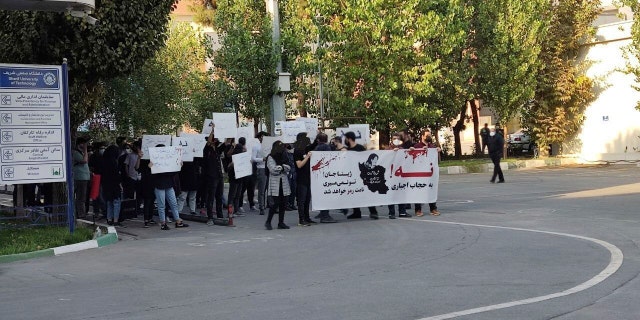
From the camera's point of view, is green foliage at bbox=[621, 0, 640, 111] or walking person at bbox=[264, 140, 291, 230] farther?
green foliage at bbox=[621, 0, 640, 111]

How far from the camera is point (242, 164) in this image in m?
19.2

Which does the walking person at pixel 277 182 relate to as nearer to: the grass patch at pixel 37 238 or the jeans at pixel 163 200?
the jeans at pixel 163 200

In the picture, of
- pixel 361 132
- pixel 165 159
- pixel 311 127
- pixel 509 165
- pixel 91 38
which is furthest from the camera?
pixel 509 165

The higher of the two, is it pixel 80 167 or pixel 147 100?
pixel 147 100

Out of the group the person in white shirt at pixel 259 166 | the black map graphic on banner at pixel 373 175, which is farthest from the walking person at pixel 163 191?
the black map graphic on banner at pixel 373 175

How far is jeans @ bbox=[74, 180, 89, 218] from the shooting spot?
19.6 meters

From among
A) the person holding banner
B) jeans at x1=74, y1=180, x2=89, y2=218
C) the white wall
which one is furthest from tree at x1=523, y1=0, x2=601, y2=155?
jeans at x1=74, y1=180, x2=89, y2=218

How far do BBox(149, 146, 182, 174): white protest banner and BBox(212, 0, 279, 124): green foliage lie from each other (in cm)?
1322

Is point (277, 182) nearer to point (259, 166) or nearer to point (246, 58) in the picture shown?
point (259, 166)

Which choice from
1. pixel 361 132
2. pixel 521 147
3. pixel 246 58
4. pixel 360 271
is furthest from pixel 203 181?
pixel 521 147

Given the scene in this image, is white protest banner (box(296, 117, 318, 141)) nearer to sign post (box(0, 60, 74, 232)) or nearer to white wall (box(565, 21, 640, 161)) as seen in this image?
sign post (box(0, 60, 74, 232))

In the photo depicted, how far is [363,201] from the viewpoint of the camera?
1845cm

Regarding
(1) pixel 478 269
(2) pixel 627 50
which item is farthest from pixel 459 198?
(2) pixel 627 50

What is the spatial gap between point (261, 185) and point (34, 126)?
6626mm
